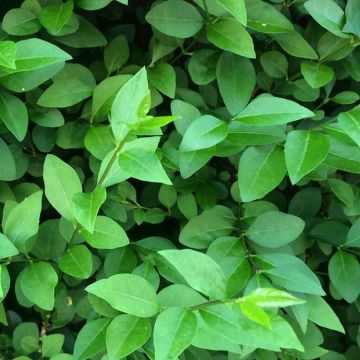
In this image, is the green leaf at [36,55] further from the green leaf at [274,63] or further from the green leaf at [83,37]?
the green leaf at [274,63]

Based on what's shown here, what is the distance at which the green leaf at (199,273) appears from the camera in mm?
738

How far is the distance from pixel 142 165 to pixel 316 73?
1.52 feet

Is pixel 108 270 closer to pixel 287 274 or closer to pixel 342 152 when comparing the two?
pixel 287 274

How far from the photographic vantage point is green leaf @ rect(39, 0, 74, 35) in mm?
910

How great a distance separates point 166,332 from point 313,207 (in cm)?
54

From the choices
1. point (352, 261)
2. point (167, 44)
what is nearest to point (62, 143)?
point (167, 44)

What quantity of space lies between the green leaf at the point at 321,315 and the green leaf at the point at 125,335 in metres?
0.32

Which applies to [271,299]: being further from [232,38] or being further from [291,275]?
[232,38]

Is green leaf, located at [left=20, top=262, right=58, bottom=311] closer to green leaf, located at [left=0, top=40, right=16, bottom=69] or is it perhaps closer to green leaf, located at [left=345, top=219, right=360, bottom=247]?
green leaf, located at [left=0, top=40, right=16, bottom=69]

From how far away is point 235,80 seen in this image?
3.35ft

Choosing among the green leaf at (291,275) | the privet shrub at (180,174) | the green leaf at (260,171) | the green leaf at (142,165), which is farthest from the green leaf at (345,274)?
the green leaf at (142,165)

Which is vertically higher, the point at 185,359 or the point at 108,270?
the point at 108,270

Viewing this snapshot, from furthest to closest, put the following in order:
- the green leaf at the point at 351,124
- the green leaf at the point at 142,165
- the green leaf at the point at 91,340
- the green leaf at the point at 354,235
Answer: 1. the green leaf at the point at 354,235
2. the green leaf at the point at 91,340
3. the green leaf at the point at 351,124
4. the green leaf at the point at 142,165

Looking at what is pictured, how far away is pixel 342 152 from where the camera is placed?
0.93 meters
